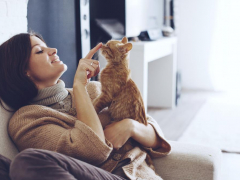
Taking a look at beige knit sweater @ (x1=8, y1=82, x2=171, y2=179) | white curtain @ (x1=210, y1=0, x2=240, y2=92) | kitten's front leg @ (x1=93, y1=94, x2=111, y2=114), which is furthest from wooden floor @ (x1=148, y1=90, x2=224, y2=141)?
beige knit sweater @ (x1=8, y1=82, x2=171, y2=179)

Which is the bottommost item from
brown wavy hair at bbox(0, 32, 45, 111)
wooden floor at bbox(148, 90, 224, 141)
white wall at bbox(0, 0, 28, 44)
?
wooden floor at bbox(148, 90, 224, 141)

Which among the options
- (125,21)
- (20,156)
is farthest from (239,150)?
(20,156)

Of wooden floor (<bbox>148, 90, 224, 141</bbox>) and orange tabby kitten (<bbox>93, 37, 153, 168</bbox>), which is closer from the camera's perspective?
orange tabby kitten (<bbox>93, 37, 153, 168</bbox>)

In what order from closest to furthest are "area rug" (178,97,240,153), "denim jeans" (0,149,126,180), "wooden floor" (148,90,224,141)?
"denim jeans" (0,149,126,180), "area rug" (178,97,240,153), "wooden floor" (148,90,224,141)

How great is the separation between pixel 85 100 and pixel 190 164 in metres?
0.53

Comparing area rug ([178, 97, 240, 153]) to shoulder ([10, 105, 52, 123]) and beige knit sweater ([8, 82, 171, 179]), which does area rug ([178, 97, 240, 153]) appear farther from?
shoulder ([10, 105, 52, 123])

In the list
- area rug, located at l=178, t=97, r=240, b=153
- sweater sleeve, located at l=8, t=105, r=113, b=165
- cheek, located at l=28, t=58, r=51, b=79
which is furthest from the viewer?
area rug, located at l=178, t=97, r=240, b=153

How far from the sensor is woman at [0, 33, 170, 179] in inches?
48.9

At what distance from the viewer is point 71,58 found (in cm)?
274

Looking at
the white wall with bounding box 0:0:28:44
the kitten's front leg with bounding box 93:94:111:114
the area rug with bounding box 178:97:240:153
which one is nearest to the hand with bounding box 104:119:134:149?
the kitten's front leg with bounding box 93:94:111:114

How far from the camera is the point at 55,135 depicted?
1.26 metres

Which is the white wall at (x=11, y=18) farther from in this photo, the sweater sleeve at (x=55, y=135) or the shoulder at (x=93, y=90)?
the sweater sleeve at (x=55, y=135)

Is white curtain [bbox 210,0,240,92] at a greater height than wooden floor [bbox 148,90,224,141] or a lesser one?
greater

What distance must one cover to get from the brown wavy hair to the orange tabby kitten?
326 millimetres
